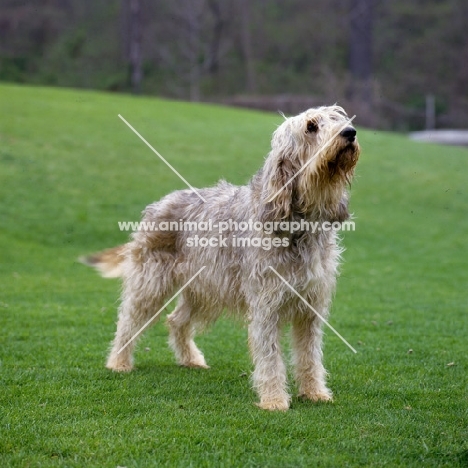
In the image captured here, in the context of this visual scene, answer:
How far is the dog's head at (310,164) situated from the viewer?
219 inches

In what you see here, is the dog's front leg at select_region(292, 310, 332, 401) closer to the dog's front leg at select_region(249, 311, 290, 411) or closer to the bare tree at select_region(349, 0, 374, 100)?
the dog's front leg at select_region(249, 311, 290, 411)

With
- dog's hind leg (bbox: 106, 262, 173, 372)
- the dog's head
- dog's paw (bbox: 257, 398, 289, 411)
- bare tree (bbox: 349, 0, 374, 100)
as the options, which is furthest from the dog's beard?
bare tree (bbox: 349, 0, 374, 100)

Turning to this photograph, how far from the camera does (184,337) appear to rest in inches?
293

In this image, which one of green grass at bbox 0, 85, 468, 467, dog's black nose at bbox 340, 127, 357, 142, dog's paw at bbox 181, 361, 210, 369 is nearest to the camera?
green grass at bbox 0, 85, 468, 467

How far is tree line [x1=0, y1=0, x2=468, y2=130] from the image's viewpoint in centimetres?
4106

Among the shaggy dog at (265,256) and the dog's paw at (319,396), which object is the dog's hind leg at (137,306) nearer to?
the shaggy dog at (265,256)

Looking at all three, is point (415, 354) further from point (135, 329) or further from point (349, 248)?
point (349, 248)

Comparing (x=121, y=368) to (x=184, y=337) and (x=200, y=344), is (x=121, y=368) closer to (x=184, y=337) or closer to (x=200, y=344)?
(x=184, y=337)

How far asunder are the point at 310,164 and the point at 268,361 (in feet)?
5.30

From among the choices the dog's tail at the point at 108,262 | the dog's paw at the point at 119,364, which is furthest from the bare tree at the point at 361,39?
the dog's paw at the point at 119,364

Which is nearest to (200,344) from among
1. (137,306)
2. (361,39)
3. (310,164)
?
(137,306)

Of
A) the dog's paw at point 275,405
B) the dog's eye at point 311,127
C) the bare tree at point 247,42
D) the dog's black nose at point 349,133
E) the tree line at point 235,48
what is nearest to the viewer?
the dog's black nose at point 349,133

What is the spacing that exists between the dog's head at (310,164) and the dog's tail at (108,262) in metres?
2.44

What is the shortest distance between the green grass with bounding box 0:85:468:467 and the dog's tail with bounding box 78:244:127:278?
0.81 m
